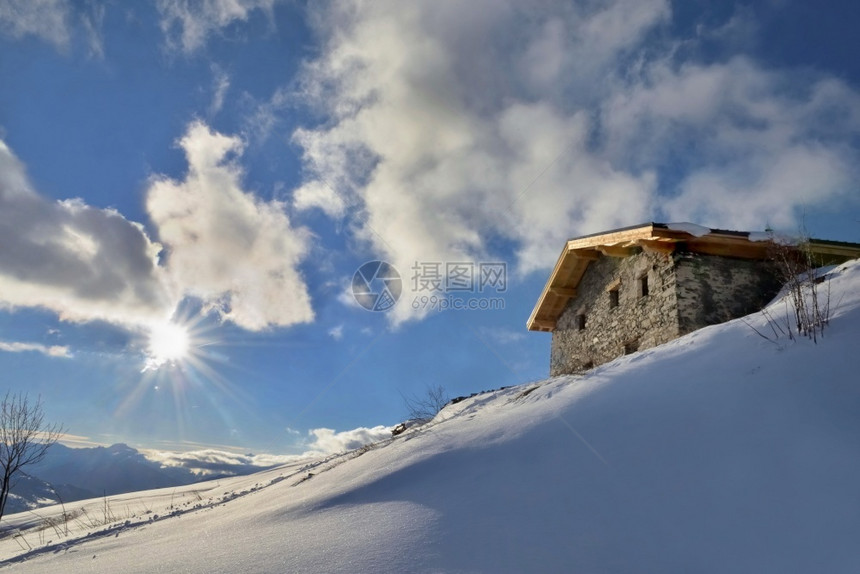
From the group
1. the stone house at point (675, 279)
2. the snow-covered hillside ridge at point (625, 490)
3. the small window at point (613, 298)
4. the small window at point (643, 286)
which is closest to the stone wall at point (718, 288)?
the stone house at point (675, 279)

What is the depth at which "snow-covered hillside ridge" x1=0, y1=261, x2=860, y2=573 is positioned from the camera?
7.50ft

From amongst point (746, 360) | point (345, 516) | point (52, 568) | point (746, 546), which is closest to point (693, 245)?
point (746, 360)

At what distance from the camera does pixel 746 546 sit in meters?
2.23

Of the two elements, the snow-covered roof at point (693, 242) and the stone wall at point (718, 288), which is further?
the snow-covered roof at point (693, 242)

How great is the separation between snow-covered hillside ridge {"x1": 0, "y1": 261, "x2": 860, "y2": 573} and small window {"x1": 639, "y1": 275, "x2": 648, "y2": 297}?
5.19 m

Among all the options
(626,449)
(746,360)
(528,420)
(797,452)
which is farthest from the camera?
(528,420)

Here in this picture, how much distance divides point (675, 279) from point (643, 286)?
1.18 m

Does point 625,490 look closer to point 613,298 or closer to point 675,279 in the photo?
point 675,279

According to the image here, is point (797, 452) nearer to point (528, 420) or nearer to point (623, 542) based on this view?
point (623, 542)

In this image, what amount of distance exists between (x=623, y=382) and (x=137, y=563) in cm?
438

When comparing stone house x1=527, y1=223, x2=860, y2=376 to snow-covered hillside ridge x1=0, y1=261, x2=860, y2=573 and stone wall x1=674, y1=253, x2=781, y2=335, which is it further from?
snow-covered hillside ridge x1=0, y1=261, x2=860, y2=573

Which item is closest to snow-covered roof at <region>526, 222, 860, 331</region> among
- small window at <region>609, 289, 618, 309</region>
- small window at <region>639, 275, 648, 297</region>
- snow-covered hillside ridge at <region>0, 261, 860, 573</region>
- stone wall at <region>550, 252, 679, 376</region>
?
stone wall at <region>550, 252, 679, 376</region>

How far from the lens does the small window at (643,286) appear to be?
32.0ft

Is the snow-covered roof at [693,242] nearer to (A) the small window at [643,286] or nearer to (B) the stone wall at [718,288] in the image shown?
(B) the stone wall at [718,288]
